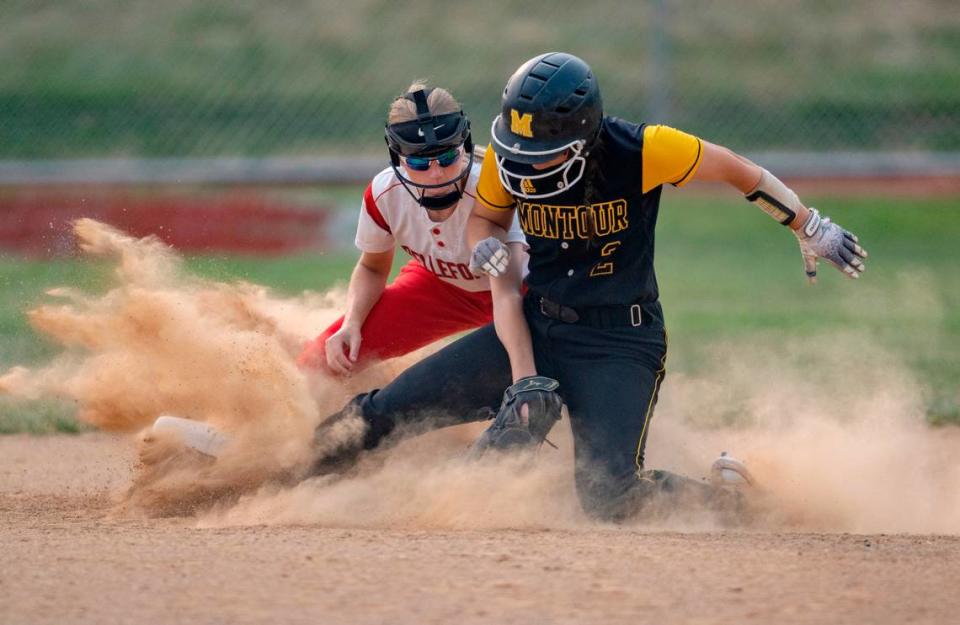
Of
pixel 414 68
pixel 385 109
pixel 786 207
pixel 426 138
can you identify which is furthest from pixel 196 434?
pixel 414 68

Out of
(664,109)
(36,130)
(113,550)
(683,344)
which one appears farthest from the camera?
(36,130)

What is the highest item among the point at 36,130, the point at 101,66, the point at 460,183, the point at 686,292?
the point at 101,66

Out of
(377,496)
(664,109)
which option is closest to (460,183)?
(377,496)

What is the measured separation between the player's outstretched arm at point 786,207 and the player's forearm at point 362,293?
4.69 ft

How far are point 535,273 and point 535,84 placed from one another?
0.73m

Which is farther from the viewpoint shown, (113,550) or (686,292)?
(686,292)

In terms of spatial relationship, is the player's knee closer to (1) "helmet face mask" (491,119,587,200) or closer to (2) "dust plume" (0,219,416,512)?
(1) "helmet face mask" (491,119,587,200)

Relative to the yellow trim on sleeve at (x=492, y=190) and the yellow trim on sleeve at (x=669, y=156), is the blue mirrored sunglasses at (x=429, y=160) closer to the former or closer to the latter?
the yellow trim on sleeve at (x=492, y=190)

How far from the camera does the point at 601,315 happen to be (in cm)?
466

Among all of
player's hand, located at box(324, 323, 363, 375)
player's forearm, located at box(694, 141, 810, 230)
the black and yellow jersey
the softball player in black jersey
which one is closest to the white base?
the softball player in black jersey

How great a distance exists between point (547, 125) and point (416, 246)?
102 centimetres

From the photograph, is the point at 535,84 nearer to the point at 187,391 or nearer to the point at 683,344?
the point at 187,391

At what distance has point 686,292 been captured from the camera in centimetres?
1007

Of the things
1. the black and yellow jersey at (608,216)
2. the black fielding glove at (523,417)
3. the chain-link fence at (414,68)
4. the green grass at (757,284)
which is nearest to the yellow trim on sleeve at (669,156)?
the black and yellow jersey at (608,216)
